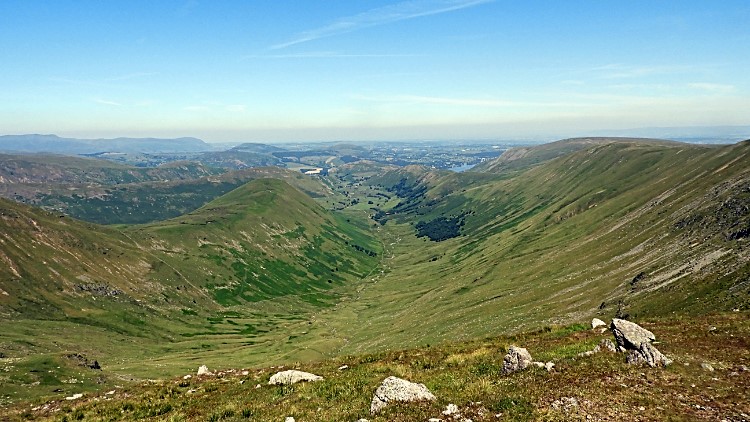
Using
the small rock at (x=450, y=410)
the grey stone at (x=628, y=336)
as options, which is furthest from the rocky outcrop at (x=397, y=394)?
the grey stone at (x=628, y=336)

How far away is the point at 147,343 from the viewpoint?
183125 mm

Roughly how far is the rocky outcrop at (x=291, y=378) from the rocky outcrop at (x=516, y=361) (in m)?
13.5

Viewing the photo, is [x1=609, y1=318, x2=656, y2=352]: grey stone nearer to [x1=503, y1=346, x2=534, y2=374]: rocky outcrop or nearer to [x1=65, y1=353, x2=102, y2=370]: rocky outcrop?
[x1=503, y1=346, x2=534, y2=374]: rocky outcrop

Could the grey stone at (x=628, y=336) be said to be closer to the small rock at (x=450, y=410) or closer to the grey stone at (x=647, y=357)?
the grey stone at (x=647, y=357)

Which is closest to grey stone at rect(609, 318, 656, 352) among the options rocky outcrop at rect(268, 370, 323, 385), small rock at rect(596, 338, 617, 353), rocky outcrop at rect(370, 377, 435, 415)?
small rock at rect(596, 338, 617, 353)

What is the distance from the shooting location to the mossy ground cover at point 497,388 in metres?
20.5

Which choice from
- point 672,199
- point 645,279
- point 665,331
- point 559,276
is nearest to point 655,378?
point 665,331

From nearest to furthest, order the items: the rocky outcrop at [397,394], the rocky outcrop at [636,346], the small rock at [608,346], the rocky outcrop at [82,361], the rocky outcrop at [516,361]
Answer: the rocky outcrop at [397,394] < the rocky outcrop at [636,346] < the rocky outcrop at [516,361] < the small rock at [608,346] < the rocky outcrop at [82,361]

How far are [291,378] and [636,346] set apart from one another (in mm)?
24441

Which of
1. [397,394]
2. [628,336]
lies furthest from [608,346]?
[397,394]

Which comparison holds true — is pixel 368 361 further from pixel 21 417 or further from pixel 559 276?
pixel 559 276

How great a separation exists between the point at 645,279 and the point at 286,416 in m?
127

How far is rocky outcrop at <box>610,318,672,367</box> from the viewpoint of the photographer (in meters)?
25.3

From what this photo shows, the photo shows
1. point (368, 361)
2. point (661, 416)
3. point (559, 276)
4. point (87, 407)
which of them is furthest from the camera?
point (559, 276)
